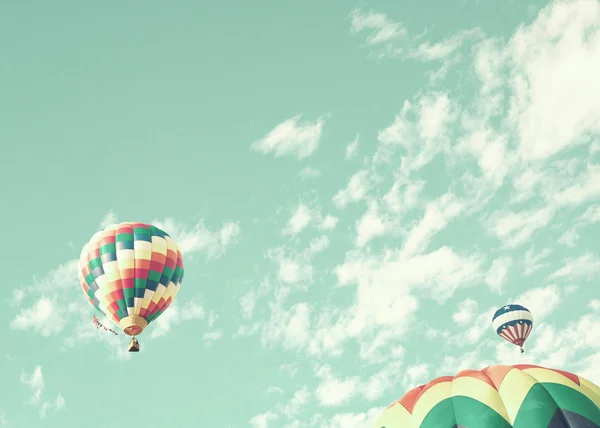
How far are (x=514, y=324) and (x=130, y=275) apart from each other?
19.6m

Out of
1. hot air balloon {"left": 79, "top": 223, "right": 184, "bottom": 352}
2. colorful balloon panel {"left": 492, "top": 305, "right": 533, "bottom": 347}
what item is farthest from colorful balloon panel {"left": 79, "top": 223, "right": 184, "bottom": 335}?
colorful balloon panel {"left": 492, "top": 305, "right": 533, "bottom": 347}

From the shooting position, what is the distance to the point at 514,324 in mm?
35062

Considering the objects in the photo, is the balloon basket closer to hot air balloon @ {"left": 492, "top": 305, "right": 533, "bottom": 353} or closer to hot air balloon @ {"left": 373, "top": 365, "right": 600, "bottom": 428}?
hot air balloon @ {"left": 373, "top": 365, "right": 600, "bottom": 428}

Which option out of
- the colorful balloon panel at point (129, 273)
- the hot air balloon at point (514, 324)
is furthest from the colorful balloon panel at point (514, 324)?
the colorful balloon panel at point (129, 273)

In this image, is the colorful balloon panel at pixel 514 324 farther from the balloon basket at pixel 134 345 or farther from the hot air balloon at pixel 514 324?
the balloon basket at pixel 134 345

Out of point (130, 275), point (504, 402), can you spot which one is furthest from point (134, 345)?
point (504, 402)

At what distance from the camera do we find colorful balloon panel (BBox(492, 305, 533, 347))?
115 feet

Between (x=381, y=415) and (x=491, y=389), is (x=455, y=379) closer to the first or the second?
(x=491, y=389)

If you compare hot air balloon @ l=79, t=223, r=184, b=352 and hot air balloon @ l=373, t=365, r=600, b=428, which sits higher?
hot air balloon @ l=79, t=223, r=184, b=352

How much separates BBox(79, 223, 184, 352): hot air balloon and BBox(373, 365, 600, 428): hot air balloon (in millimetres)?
12978

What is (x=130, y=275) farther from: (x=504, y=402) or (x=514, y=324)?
(x=514, y=324)

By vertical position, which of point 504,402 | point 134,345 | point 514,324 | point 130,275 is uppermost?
point 514,324

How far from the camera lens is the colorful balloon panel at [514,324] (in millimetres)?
35094

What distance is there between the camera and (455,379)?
16562mm
